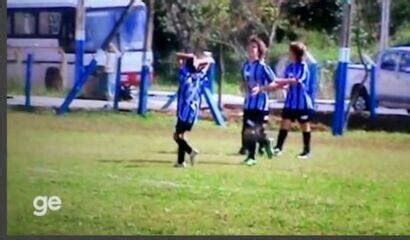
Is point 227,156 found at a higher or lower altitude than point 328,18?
lower

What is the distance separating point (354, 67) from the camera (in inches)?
236

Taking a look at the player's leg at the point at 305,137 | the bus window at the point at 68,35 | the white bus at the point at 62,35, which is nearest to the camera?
the white bus at the point at 62,35

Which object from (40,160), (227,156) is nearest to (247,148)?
(227,156)

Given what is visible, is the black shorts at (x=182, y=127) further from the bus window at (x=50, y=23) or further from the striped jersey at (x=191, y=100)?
the bus window at (x=50, y=23)

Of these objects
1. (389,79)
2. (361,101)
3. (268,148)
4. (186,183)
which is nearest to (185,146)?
(186,183)

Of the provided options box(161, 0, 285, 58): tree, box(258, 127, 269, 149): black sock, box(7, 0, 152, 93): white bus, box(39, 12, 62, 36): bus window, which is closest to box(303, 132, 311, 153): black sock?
box(258, 127, 269, 149): black sock

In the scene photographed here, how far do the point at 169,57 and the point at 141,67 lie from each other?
0.57ft

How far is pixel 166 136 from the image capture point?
5.91 metres

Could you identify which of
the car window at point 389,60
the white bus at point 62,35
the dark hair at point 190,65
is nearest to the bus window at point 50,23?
the white bus at point 62,35

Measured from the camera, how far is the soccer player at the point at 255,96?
589 cm

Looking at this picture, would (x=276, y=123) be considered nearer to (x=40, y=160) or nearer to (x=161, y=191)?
(x=161, y=191)

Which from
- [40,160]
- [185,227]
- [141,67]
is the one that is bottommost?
[185,227]

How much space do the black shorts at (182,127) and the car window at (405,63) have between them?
4.21 ft

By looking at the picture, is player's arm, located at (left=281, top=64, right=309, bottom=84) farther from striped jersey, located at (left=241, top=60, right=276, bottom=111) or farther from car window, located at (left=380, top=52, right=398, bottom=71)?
car window, located at (left=380, top=52, right=398, bottom=71)
